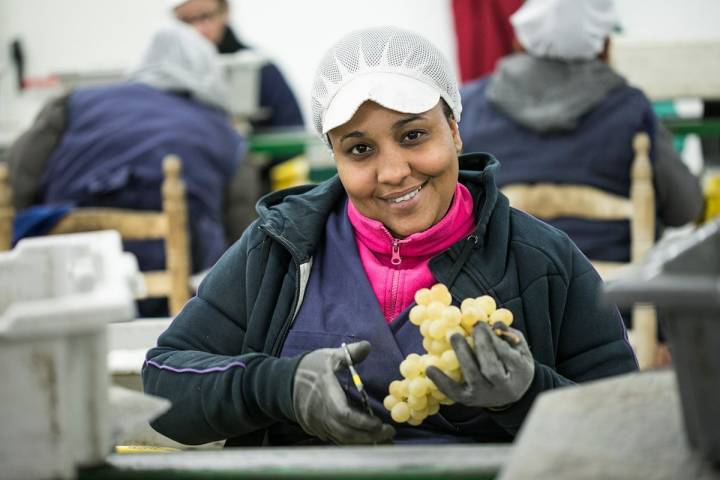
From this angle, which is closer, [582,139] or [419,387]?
[419,387]

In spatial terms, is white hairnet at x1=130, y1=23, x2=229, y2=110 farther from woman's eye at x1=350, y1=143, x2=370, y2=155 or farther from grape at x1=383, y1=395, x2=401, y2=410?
grape at x1=383, y1=395, x2=401, y2=410

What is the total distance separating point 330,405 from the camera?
1.37 metres

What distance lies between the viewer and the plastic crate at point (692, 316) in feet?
2.93

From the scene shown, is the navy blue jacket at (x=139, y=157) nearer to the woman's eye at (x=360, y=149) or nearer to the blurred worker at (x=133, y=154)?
the blurred worker at (x=133, y=154)

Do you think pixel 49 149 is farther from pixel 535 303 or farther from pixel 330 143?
pixel 535 303

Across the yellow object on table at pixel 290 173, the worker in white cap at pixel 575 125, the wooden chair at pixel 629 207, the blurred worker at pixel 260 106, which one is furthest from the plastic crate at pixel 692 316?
the yellow object on table at pixel 290 173

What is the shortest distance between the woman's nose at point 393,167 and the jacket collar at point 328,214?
0.48ft

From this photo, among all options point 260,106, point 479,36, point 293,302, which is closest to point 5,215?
point 293,302

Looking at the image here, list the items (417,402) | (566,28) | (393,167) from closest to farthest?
(417,402), (393,167), (566,28)

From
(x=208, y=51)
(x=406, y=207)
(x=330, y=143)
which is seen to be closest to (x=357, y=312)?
(x=406, y=207)

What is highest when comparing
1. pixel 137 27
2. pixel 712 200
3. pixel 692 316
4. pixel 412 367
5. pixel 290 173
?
pixel 692 316

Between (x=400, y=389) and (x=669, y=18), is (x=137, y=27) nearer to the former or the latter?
(x=669, y=18)

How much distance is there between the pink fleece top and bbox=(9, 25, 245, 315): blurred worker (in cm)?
186

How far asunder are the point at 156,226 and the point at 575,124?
4.39 feet
